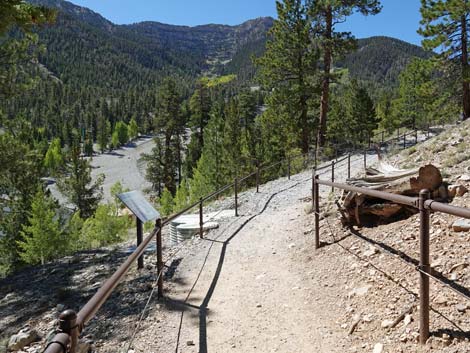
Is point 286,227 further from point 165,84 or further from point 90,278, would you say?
point 165,84

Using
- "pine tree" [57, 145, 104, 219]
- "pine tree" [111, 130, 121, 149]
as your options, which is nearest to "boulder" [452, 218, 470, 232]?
"pine tree" [57, 145, 104, 219]

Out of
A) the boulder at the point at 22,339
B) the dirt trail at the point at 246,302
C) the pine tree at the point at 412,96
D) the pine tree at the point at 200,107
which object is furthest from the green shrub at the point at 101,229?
the pine tree at the point at 200,107

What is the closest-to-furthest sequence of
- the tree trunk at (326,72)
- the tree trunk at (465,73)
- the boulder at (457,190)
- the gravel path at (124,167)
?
the boulder at (457,190) < the tree trunk at (465,73) < the tree trunk at (326,72) < the gravel path at (124,167)

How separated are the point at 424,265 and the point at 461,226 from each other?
1894 mm

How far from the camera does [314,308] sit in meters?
4.84

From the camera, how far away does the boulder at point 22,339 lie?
17.6 feet

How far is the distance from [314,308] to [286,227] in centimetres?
406

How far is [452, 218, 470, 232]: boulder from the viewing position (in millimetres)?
4728

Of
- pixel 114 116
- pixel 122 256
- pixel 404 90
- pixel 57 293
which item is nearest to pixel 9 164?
pixel 122 256

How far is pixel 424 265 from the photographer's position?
326 cm

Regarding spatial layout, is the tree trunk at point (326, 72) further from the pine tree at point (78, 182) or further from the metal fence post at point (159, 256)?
the pine tree at point (78, 182)

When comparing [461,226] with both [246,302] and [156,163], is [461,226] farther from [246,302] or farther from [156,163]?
[156,163]

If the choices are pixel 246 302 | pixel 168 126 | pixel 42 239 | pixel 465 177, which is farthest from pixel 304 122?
pixel 168 126

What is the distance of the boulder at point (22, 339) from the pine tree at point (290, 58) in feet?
66.8
